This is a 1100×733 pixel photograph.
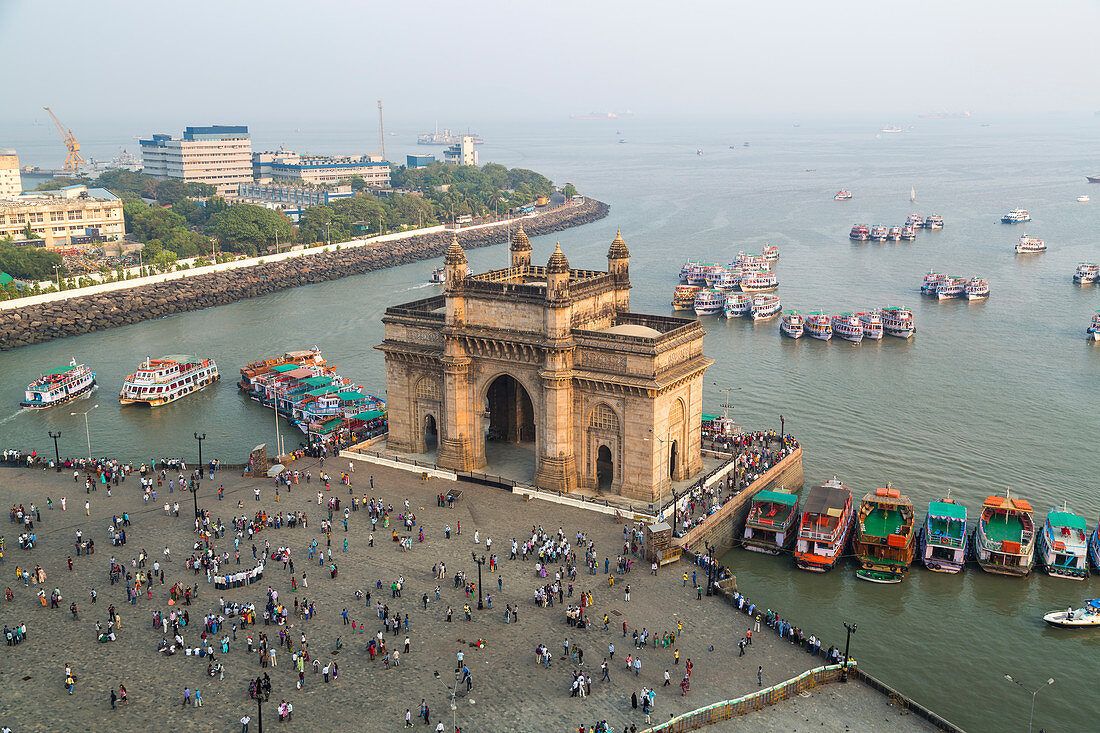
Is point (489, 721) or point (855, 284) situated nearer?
point (489, 721)

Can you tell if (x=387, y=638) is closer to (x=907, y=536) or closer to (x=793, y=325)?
(x=907, y=536)

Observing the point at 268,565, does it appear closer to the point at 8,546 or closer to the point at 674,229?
the point at 8,546

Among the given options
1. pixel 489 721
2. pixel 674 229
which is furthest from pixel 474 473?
pixel 674 229

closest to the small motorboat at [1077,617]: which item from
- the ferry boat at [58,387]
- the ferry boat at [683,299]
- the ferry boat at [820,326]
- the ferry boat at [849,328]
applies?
the ferry boat at [849,328]

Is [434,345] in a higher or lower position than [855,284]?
higher

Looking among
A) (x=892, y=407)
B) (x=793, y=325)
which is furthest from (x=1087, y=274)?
(x=892, y=407)

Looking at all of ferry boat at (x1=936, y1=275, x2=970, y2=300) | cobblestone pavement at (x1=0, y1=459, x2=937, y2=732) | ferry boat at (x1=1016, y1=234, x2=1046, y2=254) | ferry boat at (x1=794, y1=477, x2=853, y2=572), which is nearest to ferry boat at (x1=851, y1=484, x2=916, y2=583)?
ferry boat at (x1=794, y1=477, x2=853, y2=572)
